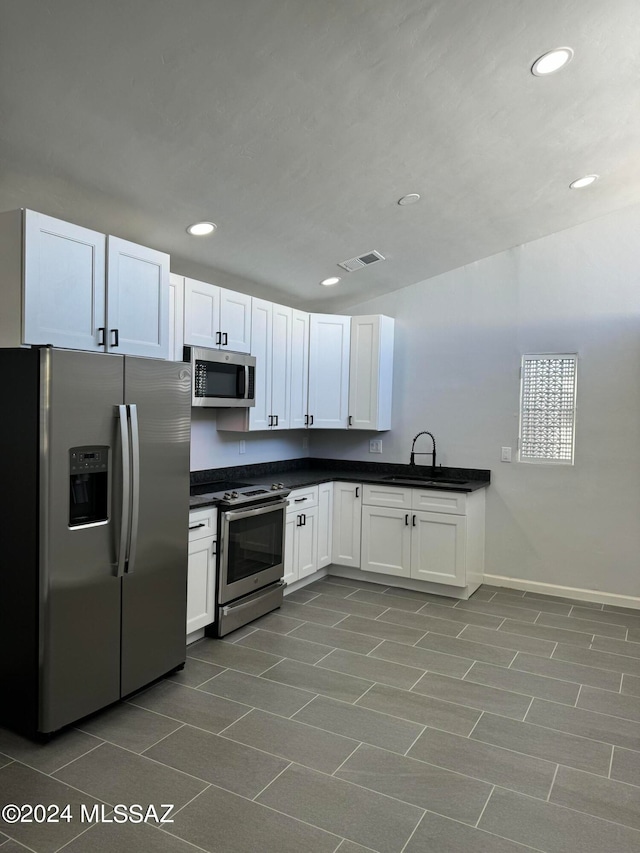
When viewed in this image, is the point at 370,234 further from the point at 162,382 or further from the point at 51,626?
the point at 51,626

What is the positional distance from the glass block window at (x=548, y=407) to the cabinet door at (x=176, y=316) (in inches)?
108

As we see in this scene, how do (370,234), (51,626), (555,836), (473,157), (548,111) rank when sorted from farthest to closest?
(370,234) < (473,157) < (548,111) < (51,626) < (555,836)

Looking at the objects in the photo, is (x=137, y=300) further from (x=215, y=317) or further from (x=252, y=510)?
(x=252, y=510)

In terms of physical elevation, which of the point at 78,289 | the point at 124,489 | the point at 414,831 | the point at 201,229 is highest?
the point at 201,229

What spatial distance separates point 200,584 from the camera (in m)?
3.57

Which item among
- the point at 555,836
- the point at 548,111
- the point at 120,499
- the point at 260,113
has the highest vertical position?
the point at 548,111

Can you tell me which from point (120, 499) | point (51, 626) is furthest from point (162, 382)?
point (51, 626)

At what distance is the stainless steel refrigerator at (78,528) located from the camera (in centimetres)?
253

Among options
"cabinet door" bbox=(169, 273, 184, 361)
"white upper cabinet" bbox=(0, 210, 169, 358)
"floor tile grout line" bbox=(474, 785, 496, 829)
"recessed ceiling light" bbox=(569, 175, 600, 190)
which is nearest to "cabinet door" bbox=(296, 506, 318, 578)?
"cabinet door" bbox=(169, 273, 184, 361)

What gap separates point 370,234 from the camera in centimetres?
416

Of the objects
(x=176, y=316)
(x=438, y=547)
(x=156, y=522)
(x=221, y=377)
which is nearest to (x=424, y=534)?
(x=438, y=547)

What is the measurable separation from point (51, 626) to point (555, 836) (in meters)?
2.05

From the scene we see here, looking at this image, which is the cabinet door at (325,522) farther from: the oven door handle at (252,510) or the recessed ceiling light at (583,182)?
the recessed ceiling light at (583,182)

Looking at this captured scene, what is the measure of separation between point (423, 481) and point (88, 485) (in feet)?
10.0
